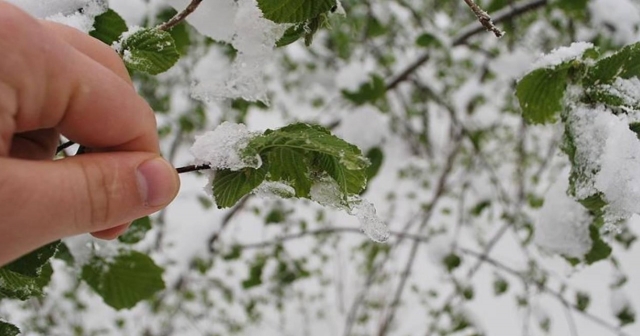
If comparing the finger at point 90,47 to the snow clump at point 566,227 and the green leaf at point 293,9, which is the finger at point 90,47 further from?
the snow clump at point 566,227

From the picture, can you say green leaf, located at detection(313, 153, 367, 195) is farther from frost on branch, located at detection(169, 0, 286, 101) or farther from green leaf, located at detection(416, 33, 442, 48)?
green leaf, located at detection(416, 33, 442, 48)

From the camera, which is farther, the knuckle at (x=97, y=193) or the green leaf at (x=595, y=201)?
the green leaf at (x=595, y=201)

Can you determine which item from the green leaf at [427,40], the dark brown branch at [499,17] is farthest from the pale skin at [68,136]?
the green leaf at [427,40]

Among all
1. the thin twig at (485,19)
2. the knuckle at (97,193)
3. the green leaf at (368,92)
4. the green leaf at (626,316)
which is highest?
the green leaf at (368,92)

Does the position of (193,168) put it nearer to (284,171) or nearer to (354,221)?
(284,171)

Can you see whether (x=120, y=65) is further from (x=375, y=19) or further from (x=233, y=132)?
(x=375, y=19)

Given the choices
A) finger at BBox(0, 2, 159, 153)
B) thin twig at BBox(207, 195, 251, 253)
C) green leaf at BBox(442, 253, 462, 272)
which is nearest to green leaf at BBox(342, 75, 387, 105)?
thin twig at BBox(207, 195, 251, 253)

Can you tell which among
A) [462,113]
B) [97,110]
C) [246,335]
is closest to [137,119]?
[97,110]

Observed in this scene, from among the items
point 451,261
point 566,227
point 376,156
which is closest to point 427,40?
point 376,156
